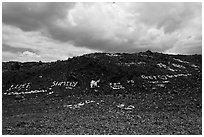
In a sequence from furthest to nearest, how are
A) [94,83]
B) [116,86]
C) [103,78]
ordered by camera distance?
1. [103,78]
2. [94,83]
3. [116,86]

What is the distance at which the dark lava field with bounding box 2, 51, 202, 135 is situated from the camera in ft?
38.2

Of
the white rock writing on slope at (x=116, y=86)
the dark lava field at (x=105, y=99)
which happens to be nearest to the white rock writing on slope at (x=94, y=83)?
the dark lava field at (x=105, y=99)

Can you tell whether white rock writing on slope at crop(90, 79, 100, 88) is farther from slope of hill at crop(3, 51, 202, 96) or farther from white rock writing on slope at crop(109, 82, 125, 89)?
white rock writing on slope at crop(109, 82, 125, 89)

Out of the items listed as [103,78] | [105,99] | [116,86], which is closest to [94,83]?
[103,78]

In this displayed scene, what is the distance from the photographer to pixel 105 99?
17812 mm

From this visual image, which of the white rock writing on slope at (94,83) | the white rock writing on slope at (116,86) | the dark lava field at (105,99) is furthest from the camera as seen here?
the white rock writing on slope at (94,83)

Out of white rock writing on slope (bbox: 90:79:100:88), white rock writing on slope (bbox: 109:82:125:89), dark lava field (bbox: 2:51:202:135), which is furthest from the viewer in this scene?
white rock writing on slope (bbox: 90:79:100:88)

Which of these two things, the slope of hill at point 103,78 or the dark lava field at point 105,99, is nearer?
the dark lava field at point 105,99

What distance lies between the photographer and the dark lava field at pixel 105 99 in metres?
11.6

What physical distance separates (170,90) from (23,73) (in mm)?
15384

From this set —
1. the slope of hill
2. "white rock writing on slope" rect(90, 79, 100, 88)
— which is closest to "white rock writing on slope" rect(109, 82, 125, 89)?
the slope of hill

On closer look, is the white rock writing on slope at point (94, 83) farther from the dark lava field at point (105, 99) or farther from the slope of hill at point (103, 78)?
the slope of hill at point (103, 78)

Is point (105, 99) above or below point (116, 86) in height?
below

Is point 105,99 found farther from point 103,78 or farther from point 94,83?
point 103,78
